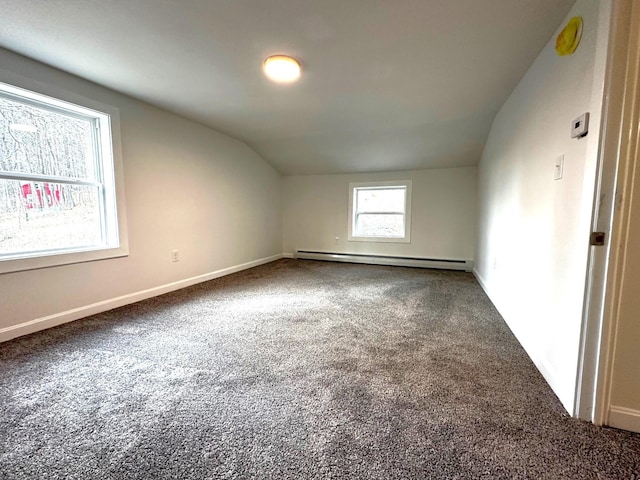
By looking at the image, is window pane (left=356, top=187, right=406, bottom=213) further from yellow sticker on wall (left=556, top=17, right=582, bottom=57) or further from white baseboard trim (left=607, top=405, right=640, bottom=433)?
white baseboard trim (left=607, top=405, right=640, bottom=433)

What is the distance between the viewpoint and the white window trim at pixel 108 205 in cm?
196

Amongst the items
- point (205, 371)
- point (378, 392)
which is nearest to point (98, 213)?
point (205, 371)

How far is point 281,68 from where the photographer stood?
2.04 meters

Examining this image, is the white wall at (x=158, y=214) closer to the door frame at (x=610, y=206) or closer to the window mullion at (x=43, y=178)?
the window mullion at (x=43, y=178)

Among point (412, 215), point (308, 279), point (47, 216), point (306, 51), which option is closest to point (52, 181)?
point (47, 216)

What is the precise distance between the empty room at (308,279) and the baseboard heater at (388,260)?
2.46ft

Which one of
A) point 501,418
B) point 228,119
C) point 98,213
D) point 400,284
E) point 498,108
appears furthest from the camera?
point 400,284

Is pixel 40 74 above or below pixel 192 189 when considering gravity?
above

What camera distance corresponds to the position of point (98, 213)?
2.57 metres

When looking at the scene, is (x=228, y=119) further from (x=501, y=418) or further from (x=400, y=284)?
(x=501, y=418)

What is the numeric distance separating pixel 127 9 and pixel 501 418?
2784mm

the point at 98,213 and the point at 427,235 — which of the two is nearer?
the point at 98,213

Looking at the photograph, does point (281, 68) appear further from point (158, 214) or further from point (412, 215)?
point (412, 215)

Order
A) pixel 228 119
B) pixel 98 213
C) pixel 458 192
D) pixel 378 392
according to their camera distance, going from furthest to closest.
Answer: pixel 458 192 < pixel 228 119 < pixel 98 213 < pixel 378 392
